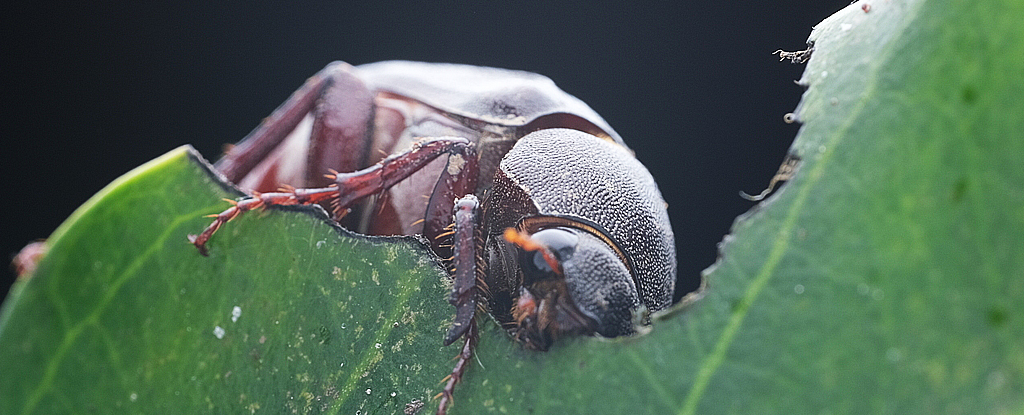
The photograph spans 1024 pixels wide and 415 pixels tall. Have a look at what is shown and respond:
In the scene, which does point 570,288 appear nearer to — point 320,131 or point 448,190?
point 448,190

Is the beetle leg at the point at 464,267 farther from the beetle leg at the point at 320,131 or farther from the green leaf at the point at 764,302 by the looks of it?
the beetle leg at the point at 320,131

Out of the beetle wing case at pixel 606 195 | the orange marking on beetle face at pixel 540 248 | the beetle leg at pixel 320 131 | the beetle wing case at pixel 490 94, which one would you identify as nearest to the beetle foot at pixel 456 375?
the orange marking on beetle face at pixel 540 248

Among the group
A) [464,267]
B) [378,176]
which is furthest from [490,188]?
[464,267]

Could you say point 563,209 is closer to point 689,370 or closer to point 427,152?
point 427,152

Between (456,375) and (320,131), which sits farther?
(320,131)

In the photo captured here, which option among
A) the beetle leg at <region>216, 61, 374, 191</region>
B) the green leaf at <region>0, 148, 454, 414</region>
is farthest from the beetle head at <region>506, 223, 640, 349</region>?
the beetle leg at <region>216, 61, 374, 191</region>

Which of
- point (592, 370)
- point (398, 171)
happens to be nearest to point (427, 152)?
point (398, 171)

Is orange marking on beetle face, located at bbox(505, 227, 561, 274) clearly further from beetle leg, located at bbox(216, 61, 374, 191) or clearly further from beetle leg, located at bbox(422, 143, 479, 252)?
beetle leg, located at bbox(216, 61, 374, 191)
